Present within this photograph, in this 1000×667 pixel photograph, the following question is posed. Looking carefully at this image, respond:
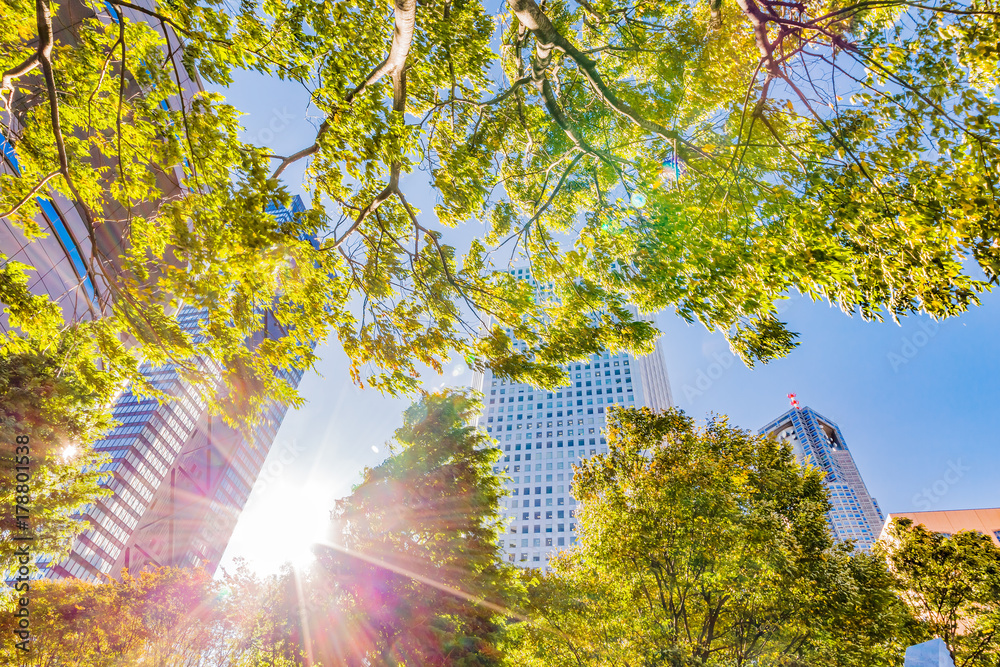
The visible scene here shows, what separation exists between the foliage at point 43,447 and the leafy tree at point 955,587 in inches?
763

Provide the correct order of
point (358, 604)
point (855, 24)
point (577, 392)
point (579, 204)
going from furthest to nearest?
point (577, 392) → point (358, 604) → point (579, 204) → point (855, 24)

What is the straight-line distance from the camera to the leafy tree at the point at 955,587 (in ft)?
31.7

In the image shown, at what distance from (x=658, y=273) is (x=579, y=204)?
7.53ft

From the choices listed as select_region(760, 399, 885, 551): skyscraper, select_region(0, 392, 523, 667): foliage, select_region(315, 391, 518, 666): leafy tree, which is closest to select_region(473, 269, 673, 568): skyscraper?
select_region(0, 392, 523, 667): foliage

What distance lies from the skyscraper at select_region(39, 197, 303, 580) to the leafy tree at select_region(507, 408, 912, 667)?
5434cm

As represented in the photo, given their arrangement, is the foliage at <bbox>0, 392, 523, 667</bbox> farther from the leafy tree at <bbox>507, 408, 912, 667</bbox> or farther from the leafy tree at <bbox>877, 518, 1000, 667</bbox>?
the leafy tree at <bbox>877, 518, 1000, 667</bbox>

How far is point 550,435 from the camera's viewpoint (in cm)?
8250

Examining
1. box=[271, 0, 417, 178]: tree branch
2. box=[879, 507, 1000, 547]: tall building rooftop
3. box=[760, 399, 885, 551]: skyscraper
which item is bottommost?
box=[271, 0, 417, 178]: tree branch

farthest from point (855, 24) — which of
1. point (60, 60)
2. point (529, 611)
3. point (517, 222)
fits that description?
point (529, 611)

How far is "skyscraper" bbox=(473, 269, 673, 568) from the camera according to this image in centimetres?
7181

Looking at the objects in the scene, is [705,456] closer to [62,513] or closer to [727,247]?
[727,247]

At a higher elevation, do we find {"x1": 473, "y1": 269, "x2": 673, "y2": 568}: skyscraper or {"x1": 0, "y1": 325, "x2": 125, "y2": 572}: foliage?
{"x1": 473, "y1": 269, "x2": 673, "y2": 568}: skyscraper

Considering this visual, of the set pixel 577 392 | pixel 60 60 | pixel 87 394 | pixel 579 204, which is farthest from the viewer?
pixel 577 392

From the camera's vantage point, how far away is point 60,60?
442 cm
